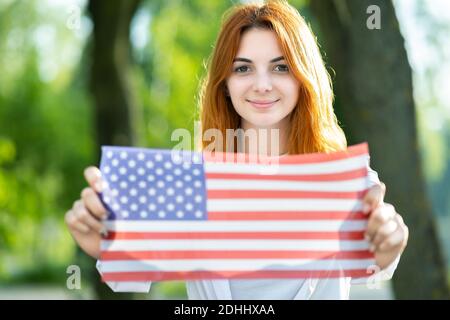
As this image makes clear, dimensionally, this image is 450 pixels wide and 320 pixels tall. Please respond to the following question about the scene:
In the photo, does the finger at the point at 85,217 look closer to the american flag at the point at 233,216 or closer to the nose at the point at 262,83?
the american flag at the point at 233,216

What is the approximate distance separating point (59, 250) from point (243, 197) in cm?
Result: 2512

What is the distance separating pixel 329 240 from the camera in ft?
7.21

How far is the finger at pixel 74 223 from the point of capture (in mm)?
2062

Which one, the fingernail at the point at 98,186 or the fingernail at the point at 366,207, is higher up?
the fingernail at the point at 98,186

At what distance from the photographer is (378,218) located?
205cm

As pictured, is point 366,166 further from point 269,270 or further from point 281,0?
point 281,0

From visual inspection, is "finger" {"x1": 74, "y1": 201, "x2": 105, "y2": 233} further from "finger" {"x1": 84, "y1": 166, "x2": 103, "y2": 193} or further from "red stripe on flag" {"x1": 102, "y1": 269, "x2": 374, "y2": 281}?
"red stripe on flag" {"x1": 102, "y1": 269, "x2": 374, "y2": 281}

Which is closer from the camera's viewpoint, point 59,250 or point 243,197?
point 243,197

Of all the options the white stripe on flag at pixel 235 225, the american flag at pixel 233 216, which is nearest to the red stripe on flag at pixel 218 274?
the american flag at pixel 233 216

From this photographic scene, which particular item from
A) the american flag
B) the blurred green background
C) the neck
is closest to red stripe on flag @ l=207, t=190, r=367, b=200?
the american flag

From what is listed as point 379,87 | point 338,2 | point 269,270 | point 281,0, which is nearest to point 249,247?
point 269,270

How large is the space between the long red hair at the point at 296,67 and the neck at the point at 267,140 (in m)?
0.03

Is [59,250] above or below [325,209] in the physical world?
below
